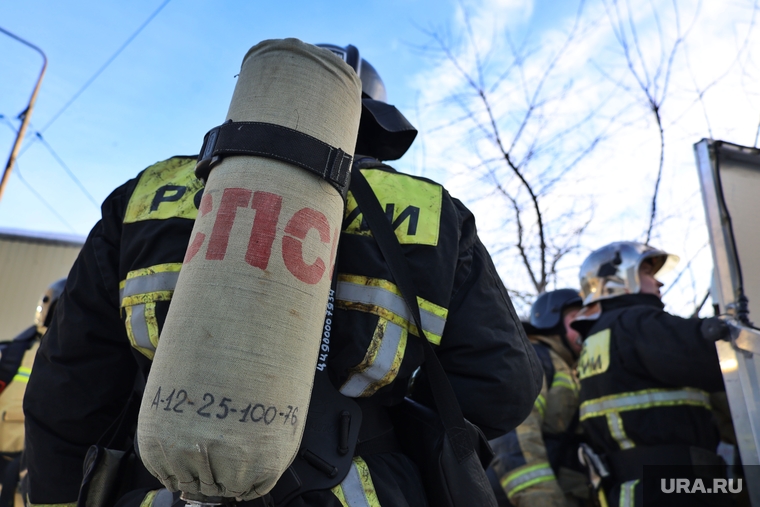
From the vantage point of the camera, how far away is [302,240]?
118cm

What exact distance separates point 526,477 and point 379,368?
95.5 inches

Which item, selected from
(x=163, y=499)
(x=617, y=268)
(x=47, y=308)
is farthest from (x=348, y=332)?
(x=47, y=308)

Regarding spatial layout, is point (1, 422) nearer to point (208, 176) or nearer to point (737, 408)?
point (208, 176)

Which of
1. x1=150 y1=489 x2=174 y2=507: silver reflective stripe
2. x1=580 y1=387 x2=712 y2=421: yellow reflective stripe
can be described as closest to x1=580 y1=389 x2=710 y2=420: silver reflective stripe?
x1=580 y1=387 x2=712 y2=421: yellow reflective stripe

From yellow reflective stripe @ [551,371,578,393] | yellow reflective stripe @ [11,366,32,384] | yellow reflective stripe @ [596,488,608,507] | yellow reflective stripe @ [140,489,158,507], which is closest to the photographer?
yellow reflective stripe @ [140,489,158,507]

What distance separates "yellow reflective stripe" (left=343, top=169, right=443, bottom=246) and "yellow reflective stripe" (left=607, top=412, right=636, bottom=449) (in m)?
2.07

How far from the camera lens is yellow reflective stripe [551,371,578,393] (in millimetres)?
3822

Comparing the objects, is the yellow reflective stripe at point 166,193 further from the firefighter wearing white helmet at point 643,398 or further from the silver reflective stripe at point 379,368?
the firefighter wearing white helmet at point 643,398

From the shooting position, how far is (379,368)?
138 centimetres

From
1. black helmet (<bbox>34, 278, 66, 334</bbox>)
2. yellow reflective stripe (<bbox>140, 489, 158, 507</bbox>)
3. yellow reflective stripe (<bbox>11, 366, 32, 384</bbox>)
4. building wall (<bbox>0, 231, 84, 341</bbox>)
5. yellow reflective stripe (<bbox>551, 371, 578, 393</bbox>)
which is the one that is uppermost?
building wall (<bbox>0, 231, 84, 341</bbox>)

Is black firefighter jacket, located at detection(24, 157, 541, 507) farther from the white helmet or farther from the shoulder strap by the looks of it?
the white helmet

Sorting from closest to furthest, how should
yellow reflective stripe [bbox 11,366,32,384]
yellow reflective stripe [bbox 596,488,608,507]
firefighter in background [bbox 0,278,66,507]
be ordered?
yellow reflective stripe [bbox 596,488,608,507] < firefighter in background [bbox 0,278,66,507] < yellow reflective stripe [bbox 11,366,32,384]

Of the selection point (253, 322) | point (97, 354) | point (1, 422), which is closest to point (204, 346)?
point (253, 322)

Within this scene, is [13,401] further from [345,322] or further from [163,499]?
[345,322]
